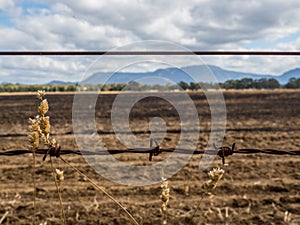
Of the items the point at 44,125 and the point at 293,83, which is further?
the point at 293,83

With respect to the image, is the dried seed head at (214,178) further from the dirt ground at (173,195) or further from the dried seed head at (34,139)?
the dirt ground at (173,195)

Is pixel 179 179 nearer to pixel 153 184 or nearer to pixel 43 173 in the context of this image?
pixel 153 184

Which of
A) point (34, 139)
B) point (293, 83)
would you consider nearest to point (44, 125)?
point (34, 139)

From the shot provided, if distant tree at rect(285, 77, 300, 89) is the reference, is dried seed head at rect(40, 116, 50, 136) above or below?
below

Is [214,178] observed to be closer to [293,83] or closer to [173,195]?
[173,195]

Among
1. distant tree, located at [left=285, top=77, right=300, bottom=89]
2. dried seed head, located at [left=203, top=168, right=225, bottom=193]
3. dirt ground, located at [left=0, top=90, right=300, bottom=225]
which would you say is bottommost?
dirt ground, located at [left=0, top=90, right=300, bottom=225]

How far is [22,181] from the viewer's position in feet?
19.1

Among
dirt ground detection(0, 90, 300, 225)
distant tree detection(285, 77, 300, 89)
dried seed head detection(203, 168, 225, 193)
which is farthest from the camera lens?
distant tree detection(285, 77, 300, 89)

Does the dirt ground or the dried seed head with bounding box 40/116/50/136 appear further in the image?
the dirt ground

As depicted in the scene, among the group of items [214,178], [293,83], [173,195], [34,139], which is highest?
[293,83]

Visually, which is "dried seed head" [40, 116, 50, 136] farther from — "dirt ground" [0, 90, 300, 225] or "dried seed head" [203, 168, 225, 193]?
"dirt ground" [0, 90, 300, 225]

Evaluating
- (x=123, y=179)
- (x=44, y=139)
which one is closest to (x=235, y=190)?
(x=123, y=179)

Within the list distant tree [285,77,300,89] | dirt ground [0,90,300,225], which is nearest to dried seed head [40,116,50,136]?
dirt ground [0,90,300,225]

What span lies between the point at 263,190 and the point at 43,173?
307cm
